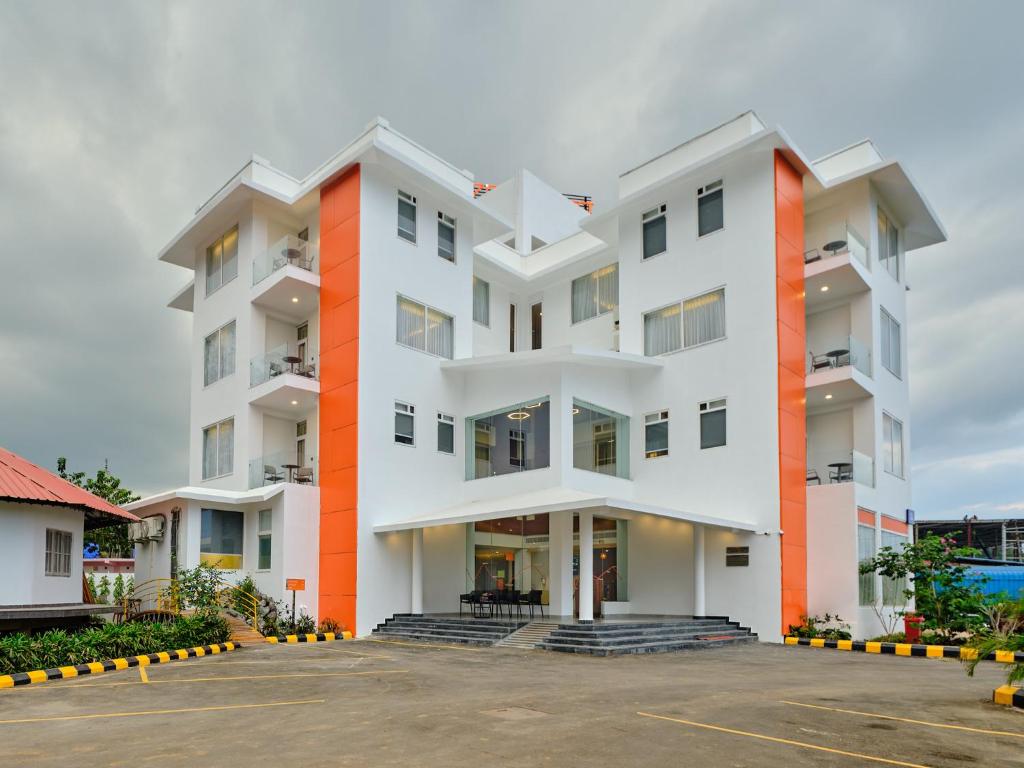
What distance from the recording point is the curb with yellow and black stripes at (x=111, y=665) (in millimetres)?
13508

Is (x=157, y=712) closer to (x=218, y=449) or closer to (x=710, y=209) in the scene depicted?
(x=218, y=449)

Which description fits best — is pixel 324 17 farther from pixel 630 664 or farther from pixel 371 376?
pixel 630 664

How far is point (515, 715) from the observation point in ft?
31.8

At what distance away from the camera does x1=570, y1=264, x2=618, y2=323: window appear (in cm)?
2867

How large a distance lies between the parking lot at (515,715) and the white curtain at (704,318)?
33.6ft

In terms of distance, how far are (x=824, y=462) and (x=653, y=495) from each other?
4915mm

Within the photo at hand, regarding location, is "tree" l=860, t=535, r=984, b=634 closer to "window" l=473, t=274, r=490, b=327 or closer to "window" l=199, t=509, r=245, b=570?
"window" l=473, t=274, r=490, b=327

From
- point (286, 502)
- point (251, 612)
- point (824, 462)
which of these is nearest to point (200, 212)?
point (286, 502)

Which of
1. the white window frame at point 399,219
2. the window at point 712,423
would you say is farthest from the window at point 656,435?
the white window frame at point 399,219

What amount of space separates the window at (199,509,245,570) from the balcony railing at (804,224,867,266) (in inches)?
688

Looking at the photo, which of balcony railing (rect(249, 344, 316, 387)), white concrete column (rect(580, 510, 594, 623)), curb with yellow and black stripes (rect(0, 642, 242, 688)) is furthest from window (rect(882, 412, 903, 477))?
curb with yellow and black stripes (rect(0, 642, 242, 688))

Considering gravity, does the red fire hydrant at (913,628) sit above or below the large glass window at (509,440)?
below

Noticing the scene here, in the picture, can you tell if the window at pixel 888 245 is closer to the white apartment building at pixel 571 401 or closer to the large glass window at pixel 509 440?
the white apartment building at pixel 571 401

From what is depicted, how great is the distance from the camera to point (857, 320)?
79.3ft
